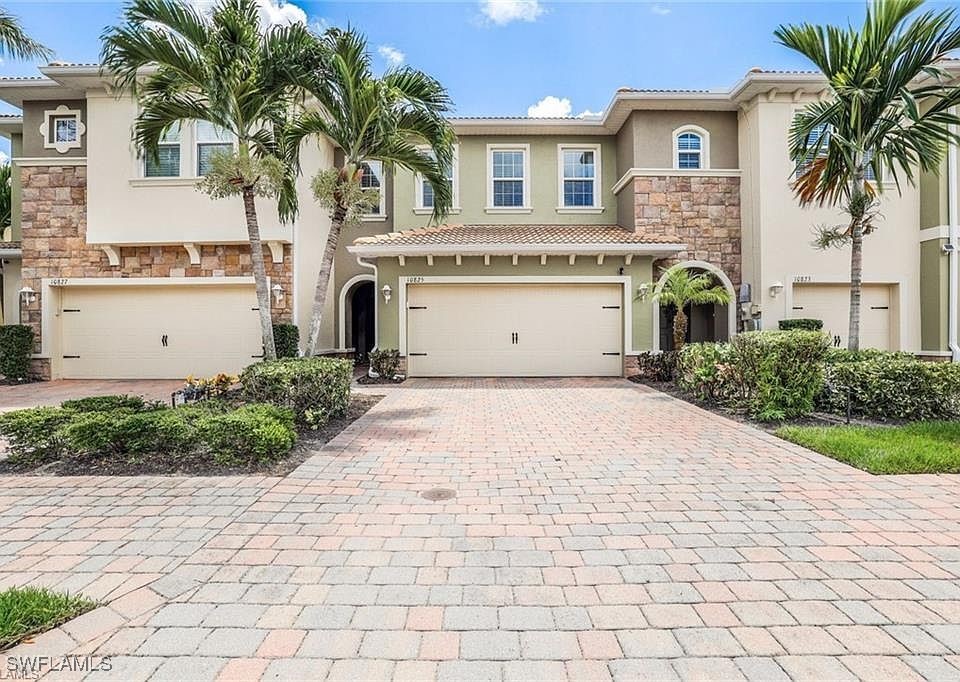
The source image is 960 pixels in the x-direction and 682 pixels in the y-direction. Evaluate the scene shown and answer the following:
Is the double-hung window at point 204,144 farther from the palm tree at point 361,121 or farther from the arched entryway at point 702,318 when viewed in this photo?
the arched entryway at point 702,318

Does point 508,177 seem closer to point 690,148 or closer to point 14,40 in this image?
point 690,148

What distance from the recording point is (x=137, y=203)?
12031mm

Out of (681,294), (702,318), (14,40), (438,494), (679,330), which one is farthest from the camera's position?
(702,318)

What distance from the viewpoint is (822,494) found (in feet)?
13.9

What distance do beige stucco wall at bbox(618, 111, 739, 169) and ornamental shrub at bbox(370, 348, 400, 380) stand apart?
26.6 feet

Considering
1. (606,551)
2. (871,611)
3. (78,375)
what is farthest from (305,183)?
(871,611)

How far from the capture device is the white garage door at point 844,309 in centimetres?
1273

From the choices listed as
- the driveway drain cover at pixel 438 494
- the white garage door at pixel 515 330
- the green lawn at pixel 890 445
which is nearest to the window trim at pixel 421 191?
the white garage door at pixel 515 330

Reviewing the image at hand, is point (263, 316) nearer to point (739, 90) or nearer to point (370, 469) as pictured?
point (370, 469)

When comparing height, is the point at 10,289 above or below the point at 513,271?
below

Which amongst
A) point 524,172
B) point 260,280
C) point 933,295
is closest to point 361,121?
point 260,280

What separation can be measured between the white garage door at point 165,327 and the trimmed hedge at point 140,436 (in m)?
7.53

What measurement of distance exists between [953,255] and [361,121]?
1409 cm

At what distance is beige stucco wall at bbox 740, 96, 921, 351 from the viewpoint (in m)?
12.4
